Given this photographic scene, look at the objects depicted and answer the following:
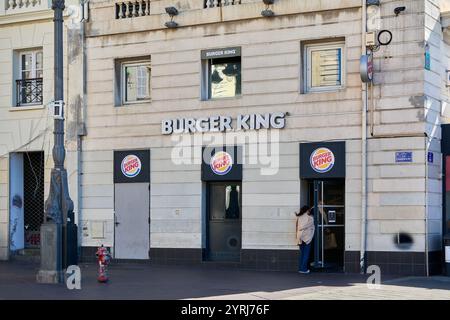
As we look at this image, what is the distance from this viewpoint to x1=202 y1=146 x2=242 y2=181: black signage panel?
72.6 ft

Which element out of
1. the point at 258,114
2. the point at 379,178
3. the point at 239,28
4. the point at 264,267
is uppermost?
the point at 239,28

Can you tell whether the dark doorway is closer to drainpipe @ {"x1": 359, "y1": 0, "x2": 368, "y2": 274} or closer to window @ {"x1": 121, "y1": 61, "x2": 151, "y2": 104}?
window @ {"x1": 121, "y1": 61, "x2": 151, "y2": 104}

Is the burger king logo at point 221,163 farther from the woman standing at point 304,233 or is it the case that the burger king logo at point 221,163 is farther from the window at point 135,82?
the window at point 135,82

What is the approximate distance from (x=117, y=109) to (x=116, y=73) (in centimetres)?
107

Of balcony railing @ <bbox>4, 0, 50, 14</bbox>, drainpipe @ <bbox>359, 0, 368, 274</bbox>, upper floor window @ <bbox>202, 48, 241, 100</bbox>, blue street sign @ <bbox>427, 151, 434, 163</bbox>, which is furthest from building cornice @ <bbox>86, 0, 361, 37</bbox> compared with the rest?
blue street sign @ <bbox>427, 151, 434, 163</bbox>

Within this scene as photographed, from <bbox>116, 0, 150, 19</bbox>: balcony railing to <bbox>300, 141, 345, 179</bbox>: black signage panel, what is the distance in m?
6.02

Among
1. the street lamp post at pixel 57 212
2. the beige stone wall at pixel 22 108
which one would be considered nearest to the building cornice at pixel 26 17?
the beige stone wall at pixel 22 108

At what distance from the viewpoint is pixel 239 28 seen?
72.8 feet

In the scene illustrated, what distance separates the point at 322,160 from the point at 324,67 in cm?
235

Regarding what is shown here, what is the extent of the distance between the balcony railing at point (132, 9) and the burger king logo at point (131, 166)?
3.91 metres

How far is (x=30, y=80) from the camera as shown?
25.2 metres
